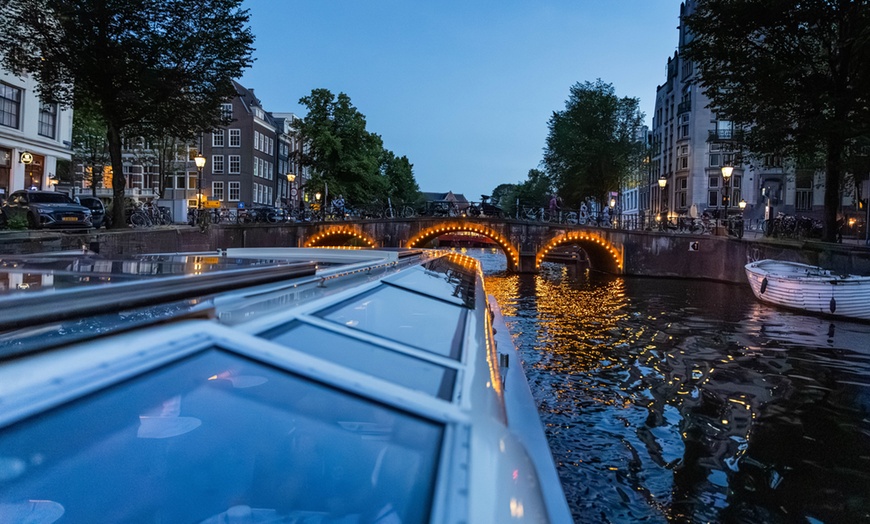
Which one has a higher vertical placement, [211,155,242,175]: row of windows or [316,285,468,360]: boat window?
[211,155,242,175]: row of windows

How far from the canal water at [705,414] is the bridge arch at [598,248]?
54.4ft

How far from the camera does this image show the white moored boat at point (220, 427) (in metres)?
1.00

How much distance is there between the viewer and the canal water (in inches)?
180

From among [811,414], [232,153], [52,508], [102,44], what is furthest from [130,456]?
[232,153]

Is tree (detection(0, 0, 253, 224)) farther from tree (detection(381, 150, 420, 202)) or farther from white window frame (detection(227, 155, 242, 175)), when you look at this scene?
tree (detection(381, 150, 420, 202))

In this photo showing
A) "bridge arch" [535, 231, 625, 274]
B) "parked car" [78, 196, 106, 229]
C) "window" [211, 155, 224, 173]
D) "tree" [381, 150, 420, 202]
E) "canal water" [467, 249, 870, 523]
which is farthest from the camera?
"tree" [381, 150, 420, 202]

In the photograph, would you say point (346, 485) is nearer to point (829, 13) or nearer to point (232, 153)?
point (829, 13)

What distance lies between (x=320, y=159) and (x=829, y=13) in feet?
100

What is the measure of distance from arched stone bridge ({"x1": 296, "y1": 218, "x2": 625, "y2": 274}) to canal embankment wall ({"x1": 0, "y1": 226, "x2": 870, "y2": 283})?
0.43 metres

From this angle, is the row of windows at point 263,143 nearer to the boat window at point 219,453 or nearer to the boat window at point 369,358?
the boat window at point 369,358

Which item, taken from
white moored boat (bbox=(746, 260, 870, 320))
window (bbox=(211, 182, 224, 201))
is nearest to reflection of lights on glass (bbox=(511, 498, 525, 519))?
white moored boat (bbox=(746, 260, 870, 320))

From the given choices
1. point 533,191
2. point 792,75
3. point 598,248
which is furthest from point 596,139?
point 533,191

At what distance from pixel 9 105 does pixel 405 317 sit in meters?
23.9

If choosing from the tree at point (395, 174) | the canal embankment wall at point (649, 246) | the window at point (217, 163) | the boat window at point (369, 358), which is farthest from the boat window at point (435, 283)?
the tree at point (395, 174)
